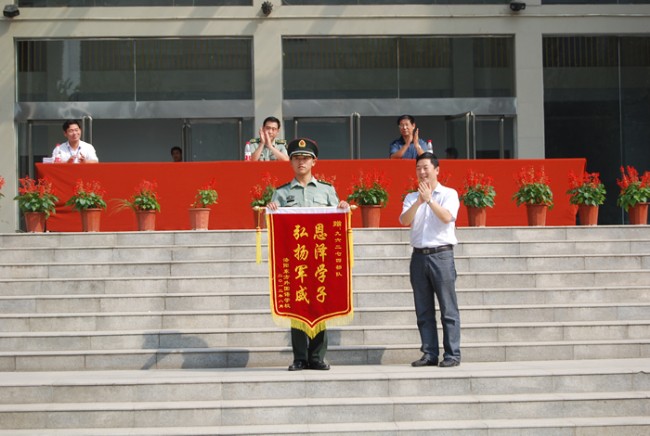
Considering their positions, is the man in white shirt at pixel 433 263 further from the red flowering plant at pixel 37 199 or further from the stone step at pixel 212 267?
the red flowering plant at pixel 37 199

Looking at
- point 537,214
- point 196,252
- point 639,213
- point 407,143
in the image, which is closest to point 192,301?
point 196,252

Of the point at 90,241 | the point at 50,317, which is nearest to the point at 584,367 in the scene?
the point at 50,317

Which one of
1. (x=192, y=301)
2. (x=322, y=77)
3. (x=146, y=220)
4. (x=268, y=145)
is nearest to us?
(x=192, y=301)

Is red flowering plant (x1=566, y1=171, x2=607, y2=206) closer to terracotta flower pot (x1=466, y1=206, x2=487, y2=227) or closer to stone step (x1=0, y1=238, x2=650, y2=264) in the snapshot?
terracotta flower pot (x1=466, y1=206, x2=487, y2=227)

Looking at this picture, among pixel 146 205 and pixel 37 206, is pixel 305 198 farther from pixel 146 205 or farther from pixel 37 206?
pixel 37 206

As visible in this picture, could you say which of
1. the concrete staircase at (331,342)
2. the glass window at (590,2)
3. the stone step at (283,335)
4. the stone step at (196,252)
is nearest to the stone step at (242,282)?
the concrete staircase at (331,342)

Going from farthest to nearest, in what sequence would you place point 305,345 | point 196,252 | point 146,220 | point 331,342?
1. point 146,220
2. point 196,252
3. point 331,342
4. point 305,345

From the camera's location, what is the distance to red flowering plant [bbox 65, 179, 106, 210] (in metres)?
13.5

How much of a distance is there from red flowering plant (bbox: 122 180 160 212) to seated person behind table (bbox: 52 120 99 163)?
1.15 meters

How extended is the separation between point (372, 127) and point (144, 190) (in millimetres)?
7956

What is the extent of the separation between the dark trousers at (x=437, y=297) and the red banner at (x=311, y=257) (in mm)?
609

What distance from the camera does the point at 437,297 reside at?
9.72 m

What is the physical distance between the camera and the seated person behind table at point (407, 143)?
14539 millimetres

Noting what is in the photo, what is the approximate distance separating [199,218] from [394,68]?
8.41m
